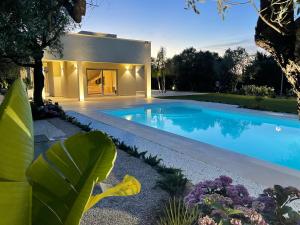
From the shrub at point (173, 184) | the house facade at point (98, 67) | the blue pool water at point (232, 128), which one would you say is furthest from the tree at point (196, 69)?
the shrub at point (173, 184)

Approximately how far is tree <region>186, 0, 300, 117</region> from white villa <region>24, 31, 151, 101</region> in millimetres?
18505

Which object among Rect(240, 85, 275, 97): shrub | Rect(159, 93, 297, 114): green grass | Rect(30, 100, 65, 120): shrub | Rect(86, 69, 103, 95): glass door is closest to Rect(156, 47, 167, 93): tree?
Rect(86, 69, 103, 95): glass door

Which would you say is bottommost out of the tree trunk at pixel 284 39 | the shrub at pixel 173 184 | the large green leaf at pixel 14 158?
the shrub at pixel 173 184

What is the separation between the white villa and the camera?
796 inches

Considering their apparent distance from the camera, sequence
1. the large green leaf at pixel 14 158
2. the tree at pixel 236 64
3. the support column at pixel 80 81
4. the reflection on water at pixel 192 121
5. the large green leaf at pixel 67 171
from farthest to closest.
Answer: the tree at pixel 236 64, the support column at pixel 80 81, the reflection on water at pixel 192 121, the large green leaf at pixel 67 171, the large green leaf at pixel 14 158

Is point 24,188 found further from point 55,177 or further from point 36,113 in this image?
point 36,113

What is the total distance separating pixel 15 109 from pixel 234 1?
1.90 m

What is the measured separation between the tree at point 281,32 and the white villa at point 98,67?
60.7 feet

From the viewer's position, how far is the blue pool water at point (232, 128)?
9.47 metres

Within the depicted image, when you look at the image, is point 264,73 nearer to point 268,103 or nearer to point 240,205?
point 268,103

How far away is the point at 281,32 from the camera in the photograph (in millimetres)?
1988

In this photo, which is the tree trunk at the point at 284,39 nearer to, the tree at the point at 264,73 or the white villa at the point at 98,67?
the white villa at the point at 98,67

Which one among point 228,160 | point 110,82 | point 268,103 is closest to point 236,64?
point 268,103

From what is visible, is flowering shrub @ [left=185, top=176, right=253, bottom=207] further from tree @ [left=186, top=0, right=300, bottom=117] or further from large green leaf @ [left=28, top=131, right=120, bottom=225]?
large green leaf @ [left=28, top=131, right=120, bottom=225]
